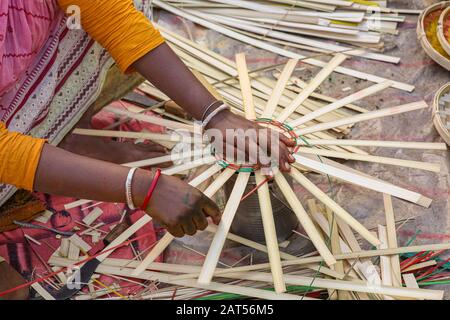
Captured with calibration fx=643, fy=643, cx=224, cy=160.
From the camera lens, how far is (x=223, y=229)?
5.82 feet

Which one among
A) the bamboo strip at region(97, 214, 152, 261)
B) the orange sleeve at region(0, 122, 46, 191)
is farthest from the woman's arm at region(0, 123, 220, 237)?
the bamboo strip at region(97, 214, 152, 261)

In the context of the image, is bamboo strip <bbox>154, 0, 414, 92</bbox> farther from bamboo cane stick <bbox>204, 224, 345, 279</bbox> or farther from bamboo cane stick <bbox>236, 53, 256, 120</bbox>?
bamboo cane stick <bbox>204, 224, 345, 279</bbox>

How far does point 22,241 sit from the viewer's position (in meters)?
2.24

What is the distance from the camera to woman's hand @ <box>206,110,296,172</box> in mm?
1894

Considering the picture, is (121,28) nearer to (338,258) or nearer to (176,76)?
(176,76)

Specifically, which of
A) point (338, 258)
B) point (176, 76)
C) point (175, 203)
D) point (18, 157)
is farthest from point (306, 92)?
point (18, 157)

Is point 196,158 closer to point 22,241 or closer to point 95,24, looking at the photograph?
point 95,24

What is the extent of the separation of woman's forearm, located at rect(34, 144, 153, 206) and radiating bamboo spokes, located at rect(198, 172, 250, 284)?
0.23 m

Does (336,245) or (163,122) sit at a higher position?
(163,122)

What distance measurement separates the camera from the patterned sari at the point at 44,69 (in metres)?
1.83

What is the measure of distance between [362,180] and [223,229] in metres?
0.44

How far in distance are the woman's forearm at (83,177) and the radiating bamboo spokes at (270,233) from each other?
352 millimetres
